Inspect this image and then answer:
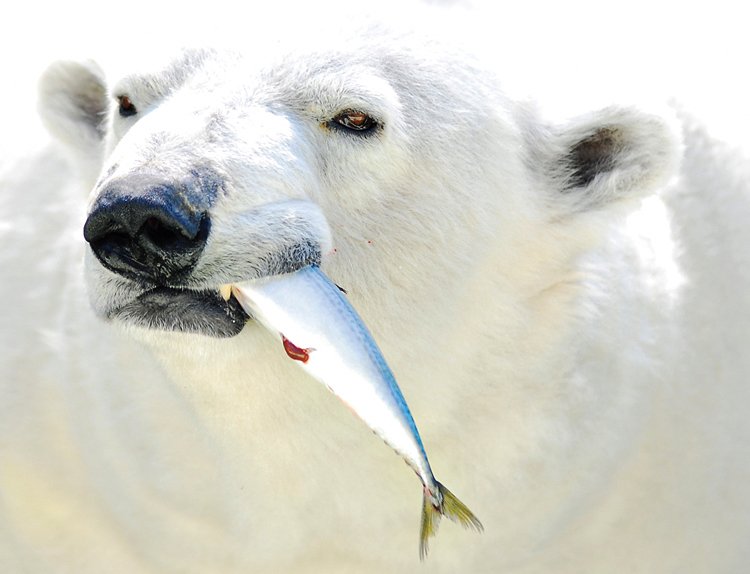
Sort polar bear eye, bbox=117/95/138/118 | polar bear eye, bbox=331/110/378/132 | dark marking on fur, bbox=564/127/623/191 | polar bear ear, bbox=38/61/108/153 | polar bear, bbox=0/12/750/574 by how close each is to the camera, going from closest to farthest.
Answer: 1. polar bear, bbox=0/12/750/574
2. polar bear eye, bbox=331/110/378/132
3. polar bear eye, bbox=117/95/138/118
4. dark marking on fur, bbox=564/127/623/191
5. polar bear ear, bbox=38/61/108/153

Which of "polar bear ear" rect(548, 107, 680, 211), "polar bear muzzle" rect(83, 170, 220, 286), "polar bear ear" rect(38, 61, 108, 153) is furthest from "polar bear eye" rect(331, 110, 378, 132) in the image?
"polar bear ear" rect(38, 61, 108, 153)

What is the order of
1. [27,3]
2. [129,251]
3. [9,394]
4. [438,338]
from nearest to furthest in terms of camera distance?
[129,251], [438,338], [9,394], [27,3]

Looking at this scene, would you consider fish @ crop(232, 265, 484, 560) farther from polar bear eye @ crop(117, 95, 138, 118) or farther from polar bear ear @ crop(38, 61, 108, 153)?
polar bear ear @ crop(38, 61, 108, 153)

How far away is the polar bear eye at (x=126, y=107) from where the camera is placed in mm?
2734

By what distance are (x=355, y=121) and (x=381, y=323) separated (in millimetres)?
460

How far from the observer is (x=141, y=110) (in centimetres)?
269

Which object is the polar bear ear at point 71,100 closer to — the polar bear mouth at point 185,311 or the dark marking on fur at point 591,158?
the polar bear mouth at point 185,311

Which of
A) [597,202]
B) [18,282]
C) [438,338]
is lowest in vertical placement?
[18,282]

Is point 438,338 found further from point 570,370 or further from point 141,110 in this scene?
point 141,110

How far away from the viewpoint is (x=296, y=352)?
7.42 ft

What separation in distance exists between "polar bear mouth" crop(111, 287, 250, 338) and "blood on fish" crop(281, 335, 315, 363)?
0.16 meters

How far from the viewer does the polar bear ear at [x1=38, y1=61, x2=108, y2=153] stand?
3143 millimetres

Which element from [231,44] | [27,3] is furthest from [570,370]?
[27,3]

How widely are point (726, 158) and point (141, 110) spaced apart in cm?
183
